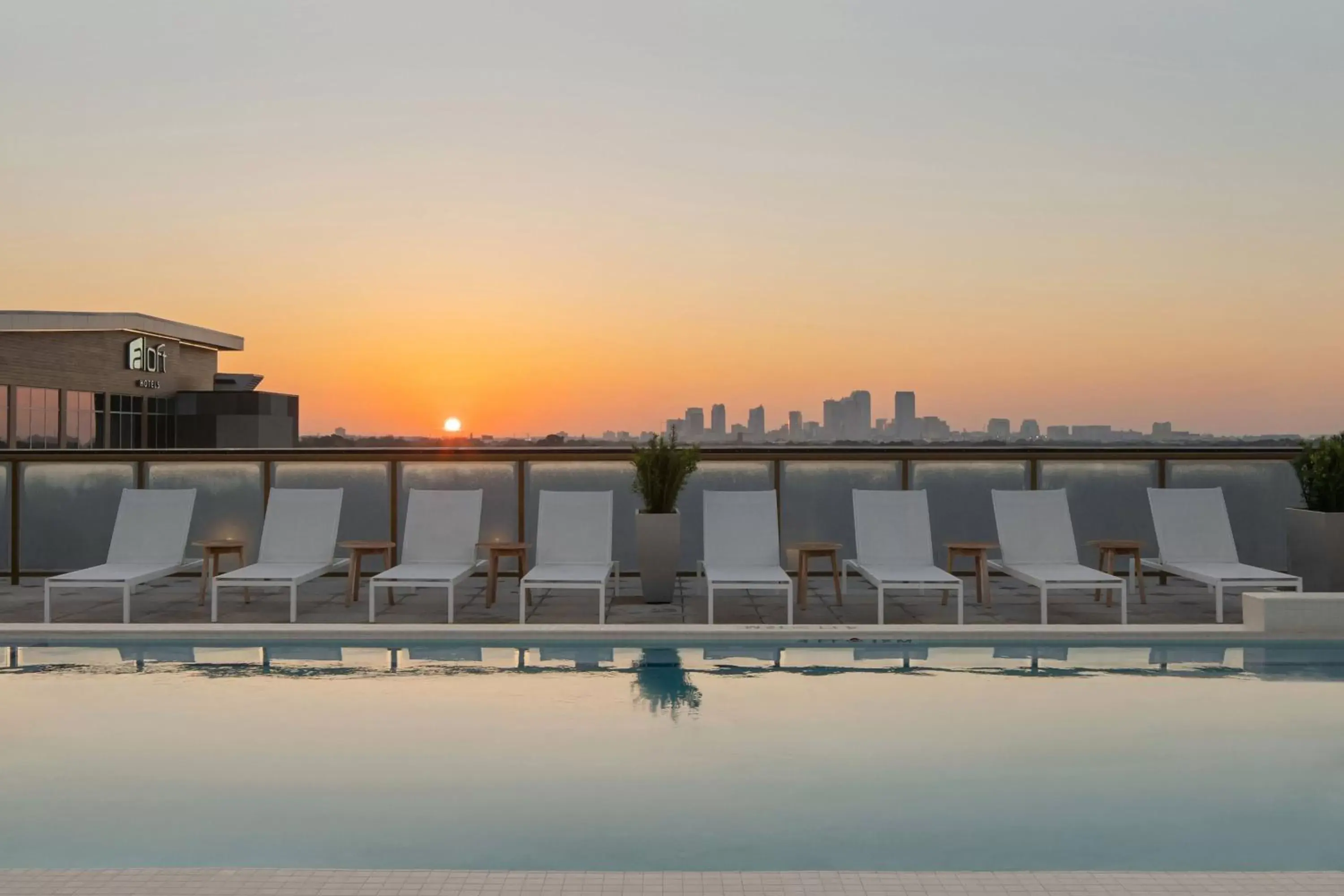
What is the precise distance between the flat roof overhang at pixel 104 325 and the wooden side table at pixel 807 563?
39796 mm

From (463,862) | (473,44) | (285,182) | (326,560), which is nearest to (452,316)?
(285,182)

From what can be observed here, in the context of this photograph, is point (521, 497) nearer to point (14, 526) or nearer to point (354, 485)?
point (354, 485)

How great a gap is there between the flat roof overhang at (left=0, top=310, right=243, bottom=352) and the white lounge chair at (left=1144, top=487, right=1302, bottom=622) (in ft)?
136

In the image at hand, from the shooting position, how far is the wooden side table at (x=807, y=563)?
27.7ft

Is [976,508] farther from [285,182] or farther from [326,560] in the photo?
[285,182]

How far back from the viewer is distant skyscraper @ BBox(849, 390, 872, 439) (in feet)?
112

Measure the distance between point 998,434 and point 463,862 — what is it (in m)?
17.9

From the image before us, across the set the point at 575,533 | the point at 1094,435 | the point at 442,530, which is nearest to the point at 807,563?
the point at 575,533

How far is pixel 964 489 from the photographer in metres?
10.0

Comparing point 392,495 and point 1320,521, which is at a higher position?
point 392,495

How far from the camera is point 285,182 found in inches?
727

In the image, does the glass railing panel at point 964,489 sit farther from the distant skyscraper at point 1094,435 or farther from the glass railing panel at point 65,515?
the glass railing panel at point 65,515

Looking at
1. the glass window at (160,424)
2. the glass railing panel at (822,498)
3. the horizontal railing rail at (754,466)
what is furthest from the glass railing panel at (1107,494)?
the glass window at (160,424)

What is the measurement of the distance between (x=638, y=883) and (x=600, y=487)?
679cm
